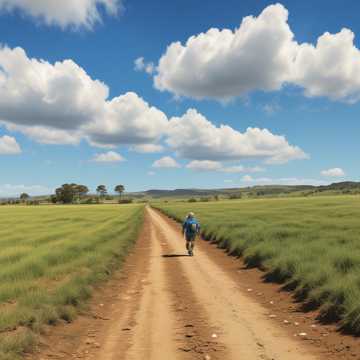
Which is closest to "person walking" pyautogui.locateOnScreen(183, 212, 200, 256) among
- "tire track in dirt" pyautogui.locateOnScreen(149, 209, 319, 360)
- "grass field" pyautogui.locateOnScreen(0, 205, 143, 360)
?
"grass field" pyautogui.locateOnScreen(0, 205, 143, 360)

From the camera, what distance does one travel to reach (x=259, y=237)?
22234 millimetres

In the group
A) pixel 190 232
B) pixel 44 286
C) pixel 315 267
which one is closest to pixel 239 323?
pixel 315 267

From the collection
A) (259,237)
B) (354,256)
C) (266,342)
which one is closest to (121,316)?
(266,342)

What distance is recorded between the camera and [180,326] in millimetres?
9008

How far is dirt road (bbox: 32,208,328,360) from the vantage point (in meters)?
7.37

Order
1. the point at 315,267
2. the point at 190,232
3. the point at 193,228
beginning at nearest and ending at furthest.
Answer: the point at 315,267 < the point at 190,232 < the point at 193,228

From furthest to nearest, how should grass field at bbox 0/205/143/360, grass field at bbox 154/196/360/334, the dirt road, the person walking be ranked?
the person walking → grass field at bbox 154/196/360/334 → grass field at bbox 0/205/143/360 → the dirt road

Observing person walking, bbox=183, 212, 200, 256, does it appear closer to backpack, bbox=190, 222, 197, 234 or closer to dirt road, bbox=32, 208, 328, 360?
backpack, bbox=190, 222, 197, 234

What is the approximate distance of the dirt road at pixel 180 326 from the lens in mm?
7371

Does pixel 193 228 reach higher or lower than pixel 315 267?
higher

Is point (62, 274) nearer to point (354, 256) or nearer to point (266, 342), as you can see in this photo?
point (266, 342)

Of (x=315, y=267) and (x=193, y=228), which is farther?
(x=193, y=228)

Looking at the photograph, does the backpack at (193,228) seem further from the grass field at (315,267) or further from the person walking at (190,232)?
the grass field at (315,267)

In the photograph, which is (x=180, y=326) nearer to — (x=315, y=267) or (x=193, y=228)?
(x=315, y=267)
